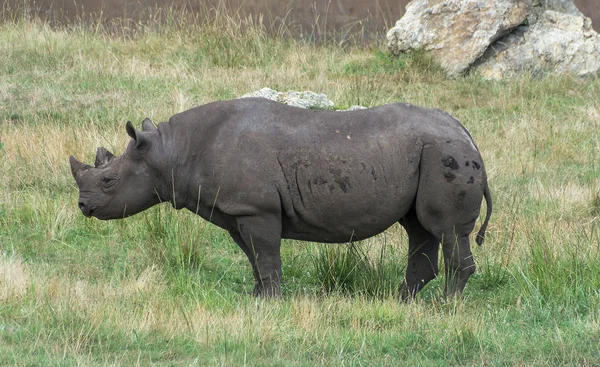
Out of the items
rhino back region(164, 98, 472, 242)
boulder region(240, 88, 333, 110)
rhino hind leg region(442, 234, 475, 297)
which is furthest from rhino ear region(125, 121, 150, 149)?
boulder region(240, 88, 333, 110)

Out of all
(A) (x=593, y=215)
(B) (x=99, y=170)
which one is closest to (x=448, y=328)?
(B) (x=99, y=170)

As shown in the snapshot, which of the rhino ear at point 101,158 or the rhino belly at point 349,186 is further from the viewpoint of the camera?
the rhino ear at point 101,158

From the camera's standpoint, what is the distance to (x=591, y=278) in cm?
673

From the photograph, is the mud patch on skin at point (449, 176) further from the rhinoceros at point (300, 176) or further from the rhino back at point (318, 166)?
the rhino back at point (318, 166)

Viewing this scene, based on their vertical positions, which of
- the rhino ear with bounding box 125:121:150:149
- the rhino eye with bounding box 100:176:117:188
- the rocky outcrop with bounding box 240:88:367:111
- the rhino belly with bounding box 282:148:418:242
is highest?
the rocky outcrop with bounding box 240:88:367:111

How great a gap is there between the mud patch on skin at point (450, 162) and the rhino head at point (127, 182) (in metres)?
1.96

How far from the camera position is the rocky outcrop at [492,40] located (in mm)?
13594

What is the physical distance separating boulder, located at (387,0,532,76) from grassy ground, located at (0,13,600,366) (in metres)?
0.24

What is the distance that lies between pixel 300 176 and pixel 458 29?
7.72 meters

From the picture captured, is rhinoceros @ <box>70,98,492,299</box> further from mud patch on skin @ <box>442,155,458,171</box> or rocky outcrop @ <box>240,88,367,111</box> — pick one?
rocky outcrop @ <box>240,88,367,111</box>

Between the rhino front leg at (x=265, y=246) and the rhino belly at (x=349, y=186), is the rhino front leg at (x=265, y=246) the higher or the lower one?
the lower one

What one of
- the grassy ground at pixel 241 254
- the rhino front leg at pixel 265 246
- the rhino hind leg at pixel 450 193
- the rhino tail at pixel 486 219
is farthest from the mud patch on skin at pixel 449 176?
the rhino front leg at pixel 265 246

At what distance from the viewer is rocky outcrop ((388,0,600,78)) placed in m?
13.6

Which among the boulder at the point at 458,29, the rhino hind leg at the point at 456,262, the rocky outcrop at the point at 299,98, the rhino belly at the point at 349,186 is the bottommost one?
the rhino hind leg at the point at 456,262
